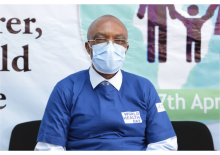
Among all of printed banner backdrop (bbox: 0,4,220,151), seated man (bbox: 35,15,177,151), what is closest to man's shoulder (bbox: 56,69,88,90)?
seated man (bbox: 35,15,177,151)

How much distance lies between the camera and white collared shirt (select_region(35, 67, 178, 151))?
1270 mm

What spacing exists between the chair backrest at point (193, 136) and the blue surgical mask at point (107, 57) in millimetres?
838

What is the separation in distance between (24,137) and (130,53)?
0.99m

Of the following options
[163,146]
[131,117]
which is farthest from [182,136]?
[131,117]

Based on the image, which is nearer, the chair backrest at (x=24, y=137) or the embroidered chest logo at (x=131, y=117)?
the embroidered chest logo at (x=131, y=117)

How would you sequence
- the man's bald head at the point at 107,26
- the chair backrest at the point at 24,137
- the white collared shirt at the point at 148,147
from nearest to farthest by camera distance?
the white collared shirt at the point at 148,147
the man's bald head at the point at 107,26
the chair backrest at the point at 24,137

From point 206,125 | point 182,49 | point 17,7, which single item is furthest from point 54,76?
point 206,125

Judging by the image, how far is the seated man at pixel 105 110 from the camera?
→ 4.18ft

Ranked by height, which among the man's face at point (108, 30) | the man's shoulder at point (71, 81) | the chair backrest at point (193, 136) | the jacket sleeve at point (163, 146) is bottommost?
the chair backrest at point (193, 136)

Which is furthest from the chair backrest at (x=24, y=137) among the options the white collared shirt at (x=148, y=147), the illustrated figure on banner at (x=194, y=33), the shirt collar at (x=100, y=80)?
the illustrated figure on banner at (x=194, y=33)

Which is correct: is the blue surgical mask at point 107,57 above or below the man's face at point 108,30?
below

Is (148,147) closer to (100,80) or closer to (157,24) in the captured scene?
(100,80)

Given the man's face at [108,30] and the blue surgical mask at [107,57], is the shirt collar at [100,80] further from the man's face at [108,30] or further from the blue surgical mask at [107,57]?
the man's face at [108,30]
